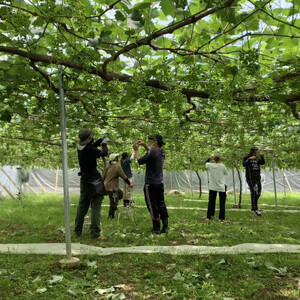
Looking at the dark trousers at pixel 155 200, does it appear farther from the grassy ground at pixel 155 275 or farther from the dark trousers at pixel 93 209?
the dark trousers at pixel 93 209

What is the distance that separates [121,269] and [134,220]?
3564 mm

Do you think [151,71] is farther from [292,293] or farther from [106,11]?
[292,293]

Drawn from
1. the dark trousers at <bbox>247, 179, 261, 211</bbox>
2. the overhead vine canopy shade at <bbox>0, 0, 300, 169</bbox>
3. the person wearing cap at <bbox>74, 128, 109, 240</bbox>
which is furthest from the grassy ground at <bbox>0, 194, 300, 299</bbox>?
the dark trousers at <bbox>247, 179, 261, 211</bbox>

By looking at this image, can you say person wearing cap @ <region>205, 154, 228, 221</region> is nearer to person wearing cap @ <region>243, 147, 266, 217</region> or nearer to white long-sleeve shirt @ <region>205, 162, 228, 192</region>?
white long-sleeve shirt @ <region>205, 162, 228, 192</region>

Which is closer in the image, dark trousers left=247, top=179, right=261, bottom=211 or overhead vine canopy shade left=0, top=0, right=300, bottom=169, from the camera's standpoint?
overhead vine canopy shade left=0, top=0, right=300, bottom=169

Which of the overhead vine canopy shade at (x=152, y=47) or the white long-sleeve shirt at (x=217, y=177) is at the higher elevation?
the overhead vine canopy shade at (x=152, y=47)

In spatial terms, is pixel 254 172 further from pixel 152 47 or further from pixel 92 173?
pixel 152 47

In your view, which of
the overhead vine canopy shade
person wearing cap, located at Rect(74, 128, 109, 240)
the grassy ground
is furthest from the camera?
person wearing cap, located at Rect(74, 128, 109, 240)

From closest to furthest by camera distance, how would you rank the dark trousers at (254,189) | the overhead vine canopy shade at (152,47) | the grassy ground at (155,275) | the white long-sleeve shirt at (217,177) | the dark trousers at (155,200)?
the overhead vine canopy shade at (152,47) < the grassy ground at (155,275) < the dark trousers at (155,200) < the white long-sleeve shirt at (217,177) < the dark trousers at (254,189)

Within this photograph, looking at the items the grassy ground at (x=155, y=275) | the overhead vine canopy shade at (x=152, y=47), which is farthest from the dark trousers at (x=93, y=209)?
the overhead vine canopy shade at (x=152, y=47)

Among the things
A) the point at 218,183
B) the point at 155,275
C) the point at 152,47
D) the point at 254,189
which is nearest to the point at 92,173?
the point at 155,275

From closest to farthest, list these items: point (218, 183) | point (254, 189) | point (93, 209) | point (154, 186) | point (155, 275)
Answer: point (155, 275) → point (93, 209) → point (154, 186) → point (218, 183) → point (254, 189)

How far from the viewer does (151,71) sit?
3.45 m

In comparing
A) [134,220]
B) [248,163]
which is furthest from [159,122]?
[248,163]
